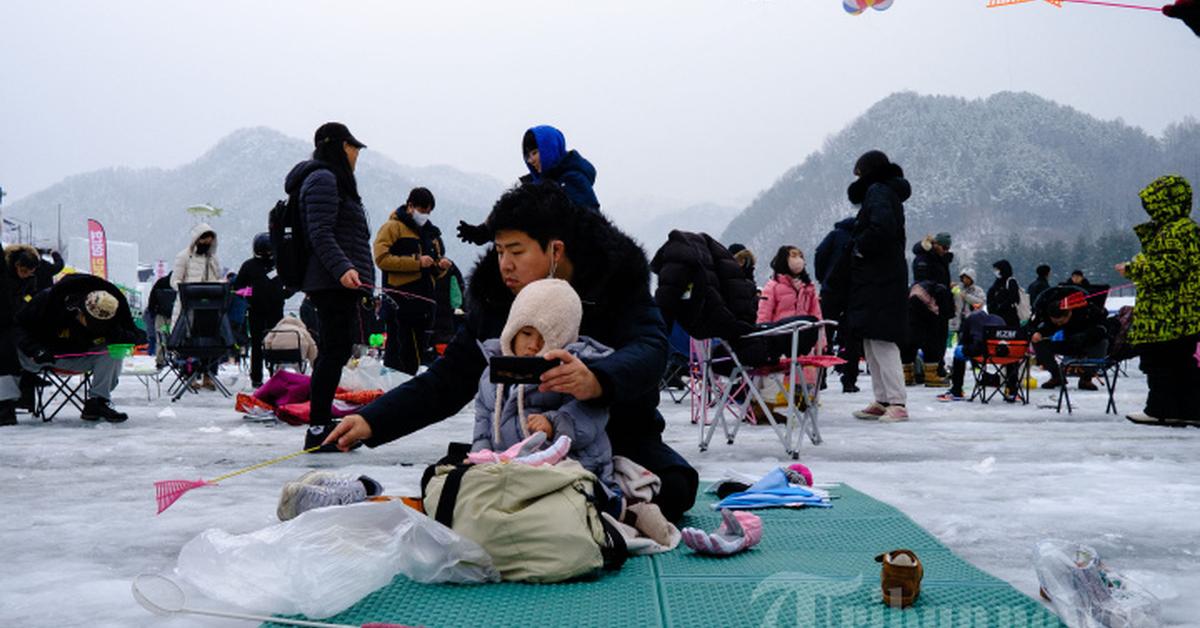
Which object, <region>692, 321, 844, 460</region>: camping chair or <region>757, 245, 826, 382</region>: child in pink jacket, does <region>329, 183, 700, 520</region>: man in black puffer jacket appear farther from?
<region>757, 245, 826, 382</region>: child in pink jacket

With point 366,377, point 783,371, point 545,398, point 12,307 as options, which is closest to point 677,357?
point 366,377

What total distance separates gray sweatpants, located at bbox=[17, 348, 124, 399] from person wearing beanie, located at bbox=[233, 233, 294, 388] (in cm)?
286

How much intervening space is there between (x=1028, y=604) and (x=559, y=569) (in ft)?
3.69

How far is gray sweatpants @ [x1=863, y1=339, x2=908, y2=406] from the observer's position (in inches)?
305

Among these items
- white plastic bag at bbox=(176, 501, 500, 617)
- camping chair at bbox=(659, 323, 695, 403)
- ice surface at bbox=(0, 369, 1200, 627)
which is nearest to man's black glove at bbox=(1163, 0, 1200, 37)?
ice surface at bbox=(0, 369, 1200, 627)

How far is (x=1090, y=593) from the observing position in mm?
2270

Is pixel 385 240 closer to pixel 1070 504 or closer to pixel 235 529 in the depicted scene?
pixel 235 529

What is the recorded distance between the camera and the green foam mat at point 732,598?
7.50 feet

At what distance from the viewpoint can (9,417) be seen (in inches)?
299

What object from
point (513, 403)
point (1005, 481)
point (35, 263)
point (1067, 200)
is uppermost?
point (1067, 200)

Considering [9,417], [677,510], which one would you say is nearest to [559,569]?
[677,510]

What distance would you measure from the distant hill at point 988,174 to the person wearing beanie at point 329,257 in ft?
288

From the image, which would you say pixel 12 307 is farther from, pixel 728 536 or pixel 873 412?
pixel 873 412

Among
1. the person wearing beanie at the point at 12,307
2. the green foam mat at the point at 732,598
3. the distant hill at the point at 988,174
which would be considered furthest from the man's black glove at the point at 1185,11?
the distant hill at the point at 988,174
